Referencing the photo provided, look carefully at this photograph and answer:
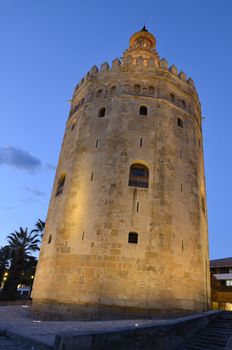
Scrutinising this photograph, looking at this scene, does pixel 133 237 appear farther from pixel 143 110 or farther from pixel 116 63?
pixel 116 63

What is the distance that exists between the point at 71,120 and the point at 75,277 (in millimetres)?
10903

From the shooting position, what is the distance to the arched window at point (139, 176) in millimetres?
14984

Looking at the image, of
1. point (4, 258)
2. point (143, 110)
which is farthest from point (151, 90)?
point (4, 258)

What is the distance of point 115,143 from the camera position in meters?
15.9

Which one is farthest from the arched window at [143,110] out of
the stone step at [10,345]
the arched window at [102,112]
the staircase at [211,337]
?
the stone step at [10,345]

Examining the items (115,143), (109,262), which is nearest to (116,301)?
(109,262)

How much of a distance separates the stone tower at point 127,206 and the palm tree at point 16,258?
11.7 metres

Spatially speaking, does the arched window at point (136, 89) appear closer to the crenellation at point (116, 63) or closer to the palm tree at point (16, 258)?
the crenellation at point (116, 63)

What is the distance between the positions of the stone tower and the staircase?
7.74 ft

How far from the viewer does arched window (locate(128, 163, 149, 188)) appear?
1498 cm

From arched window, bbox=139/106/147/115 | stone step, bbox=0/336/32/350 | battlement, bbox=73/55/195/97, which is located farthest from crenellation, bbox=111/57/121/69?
stone step, bbox=0/336/32/350

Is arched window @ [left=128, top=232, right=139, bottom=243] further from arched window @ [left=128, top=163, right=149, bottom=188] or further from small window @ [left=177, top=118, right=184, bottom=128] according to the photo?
small window @ [left=177, top=118, right=184, bottom=128]

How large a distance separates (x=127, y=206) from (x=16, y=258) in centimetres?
1728

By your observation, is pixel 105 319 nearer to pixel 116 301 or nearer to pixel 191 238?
pixel 116 301
